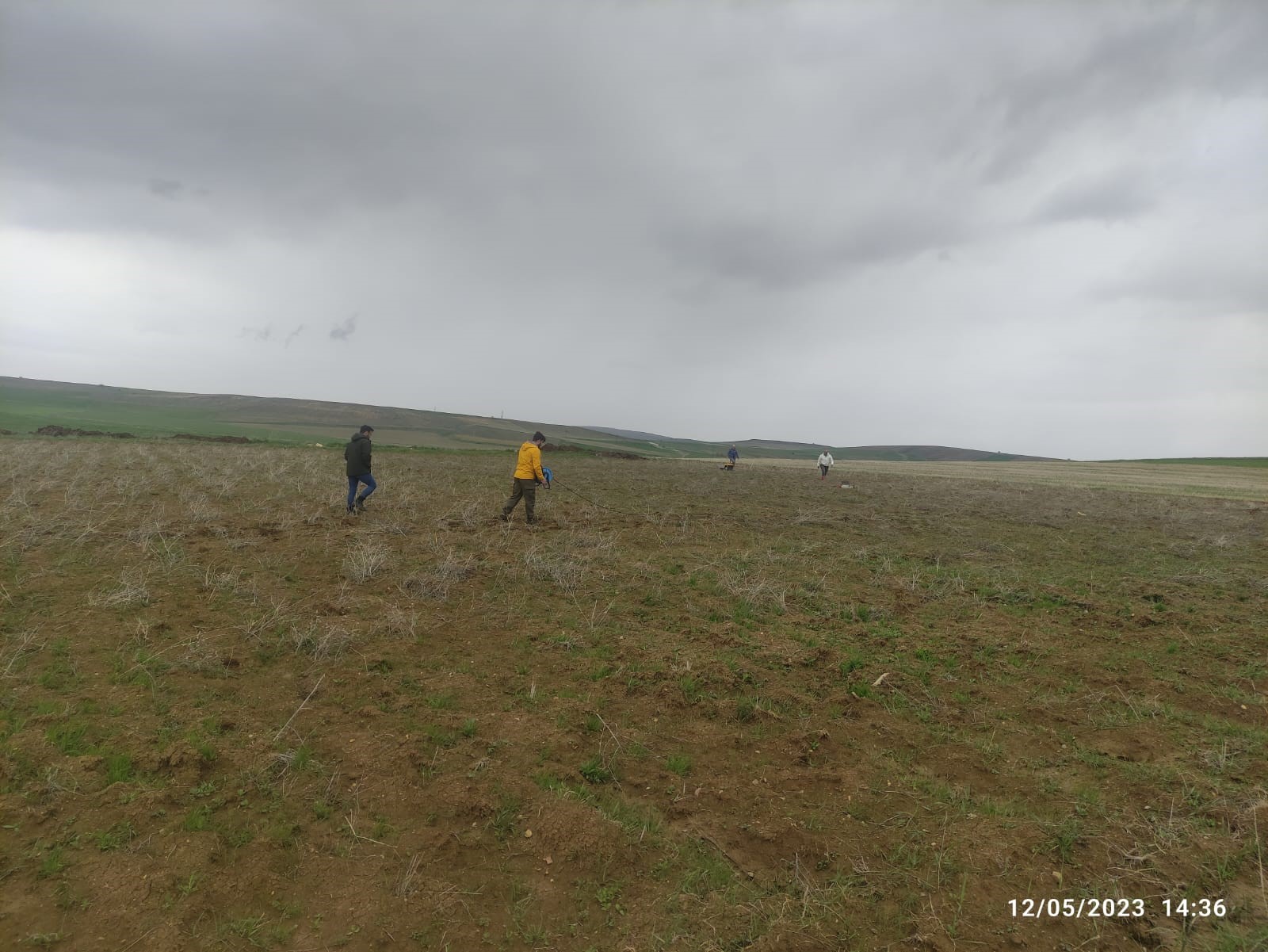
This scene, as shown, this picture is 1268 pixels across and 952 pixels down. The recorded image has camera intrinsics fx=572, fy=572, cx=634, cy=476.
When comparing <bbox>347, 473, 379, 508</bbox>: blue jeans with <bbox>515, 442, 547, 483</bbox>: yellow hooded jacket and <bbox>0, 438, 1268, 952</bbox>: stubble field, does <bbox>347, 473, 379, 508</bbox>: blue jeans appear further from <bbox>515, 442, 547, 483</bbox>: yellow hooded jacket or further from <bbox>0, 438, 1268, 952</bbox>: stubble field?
<bbox>515, 442, 547, 483</bbox>: yellow hooded jacket

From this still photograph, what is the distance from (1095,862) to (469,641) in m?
5.75

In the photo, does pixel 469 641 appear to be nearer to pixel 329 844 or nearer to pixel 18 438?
pixel 329 844

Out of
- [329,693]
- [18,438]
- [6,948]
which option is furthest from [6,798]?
[18,438]

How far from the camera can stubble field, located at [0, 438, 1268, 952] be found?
10.5ft

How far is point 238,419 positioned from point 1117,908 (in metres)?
106

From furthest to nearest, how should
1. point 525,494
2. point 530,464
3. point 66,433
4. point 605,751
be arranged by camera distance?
point 66,433 < point 525,494 < point 530,464 < point 605,751

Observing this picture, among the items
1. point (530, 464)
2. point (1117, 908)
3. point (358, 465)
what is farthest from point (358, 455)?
point (1117, 908)

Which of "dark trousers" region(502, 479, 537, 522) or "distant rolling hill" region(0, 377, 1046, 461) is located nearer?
"dark trousers" region(502, 479, 537, 522)

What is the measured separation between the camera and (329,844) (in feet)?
11.7

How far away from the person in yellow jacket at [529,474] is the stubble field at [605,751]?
9.31 ft

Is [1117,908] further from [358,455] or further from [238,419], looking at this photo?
[238,419]

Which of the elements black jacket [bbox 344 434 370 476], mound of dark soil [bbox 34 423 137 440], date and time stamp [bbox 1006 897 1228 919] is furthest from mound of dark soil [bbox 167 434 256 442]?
date and time stamp [bbox 1006 897 1228 919]

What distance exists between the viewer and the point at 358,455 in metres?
13.0

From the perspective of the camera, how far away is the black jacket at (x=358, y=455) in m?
12.8
